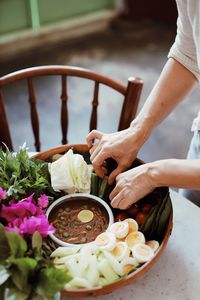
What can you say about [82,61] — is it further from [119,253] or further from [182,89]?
[119,253]

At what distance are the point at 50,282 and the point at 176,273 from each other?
0.33 m

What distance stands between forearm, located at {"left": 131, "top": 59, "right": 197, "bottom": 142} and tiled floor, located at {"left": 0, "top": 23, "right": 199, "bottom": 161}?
4.19 ft

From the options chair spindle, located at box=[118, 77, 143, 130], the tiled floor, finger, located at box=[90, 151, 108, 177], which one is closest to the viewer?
finger, located at box=[90, 151, 108, 177]

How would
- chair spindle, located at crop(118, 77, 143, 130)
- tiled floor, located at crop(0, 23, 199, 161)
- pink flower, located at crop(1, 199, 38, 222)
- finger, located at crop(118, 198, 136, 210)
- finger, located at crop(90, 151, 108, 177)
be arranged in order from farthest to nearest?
tiled floor, located at crop(0, 23, 199, 161) < chair spindle, located at crop(118, 77, 143, 130) < finger, located at crop(90, 151, 108, 177) < finger, located at crop(118, 198, 136, 210) < pink flower, located at crop(1, 199, 38, 222)

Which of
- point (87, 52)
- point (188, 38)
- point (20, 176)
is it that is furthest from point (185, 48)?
point (87, 52)

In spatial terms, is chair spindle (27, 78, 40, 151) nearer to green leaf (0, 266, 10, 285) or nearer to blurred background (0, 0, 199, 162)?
green leaf (0, 266, 10, 285)

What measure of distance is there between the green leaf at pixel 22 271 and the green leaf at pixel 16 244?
2 centimetres

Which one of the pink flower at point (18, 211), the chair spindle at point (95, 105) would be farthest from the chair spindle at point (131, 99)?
the pink flower at point (18, 211)

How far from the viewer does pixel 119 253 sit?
81 cm

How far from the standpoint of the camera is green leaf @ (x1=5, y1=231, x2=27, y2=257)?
0.68 metres

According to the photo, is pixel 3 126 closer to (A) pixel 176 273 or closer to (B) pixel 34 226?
(B) pixel 34 226

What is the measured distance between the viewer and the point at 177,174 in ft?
2.93

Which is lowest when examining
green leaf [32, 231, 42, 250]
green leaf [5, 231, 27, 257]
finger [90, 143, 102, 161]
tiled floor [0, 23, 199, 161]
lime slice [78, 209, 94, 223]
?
tiled floor [0, 23, 199, 161]

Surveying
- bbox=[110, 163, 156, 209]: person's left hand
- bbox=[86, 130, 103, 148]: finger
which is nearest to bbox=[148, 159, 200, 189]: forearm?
bbox=[110, 163, 156, 209]: person's left hand
